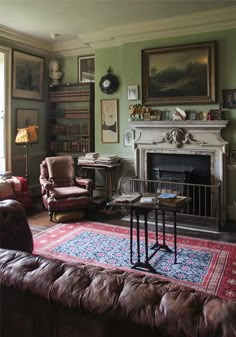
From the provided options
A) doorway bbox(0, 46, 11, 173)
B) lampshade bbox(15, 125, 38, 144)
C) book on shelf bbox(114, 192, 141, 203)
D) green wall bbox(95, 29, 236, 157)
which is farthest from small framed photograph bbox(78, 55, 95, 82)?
book on shelf bbox(114, 192, 141, 203)

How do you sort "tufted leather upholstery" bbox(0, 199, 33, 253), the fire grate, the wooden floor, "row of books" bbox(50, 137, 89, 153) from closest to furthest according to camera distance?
"tufted leather upholstery" bbox(0, 199, 33, 253) < the wooden floor < the fire grate < "row of books" bbox(50, 137, 89, 153)

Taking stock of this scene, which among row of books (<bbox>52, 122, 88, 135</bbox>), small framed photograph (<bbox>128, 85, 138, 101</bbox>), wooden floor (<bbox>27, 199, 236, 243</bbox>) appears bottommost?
wooden floor (<bbox>27, 199, 236, 243</bbox>)

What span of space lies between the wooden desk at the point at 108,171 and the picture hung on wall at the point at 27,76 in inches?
71.1

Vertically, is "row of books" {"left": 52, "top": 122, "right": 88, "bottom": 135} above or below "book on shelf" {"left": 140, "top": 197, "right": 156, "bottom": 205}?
above

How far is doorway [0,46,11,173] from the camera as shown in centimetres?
553

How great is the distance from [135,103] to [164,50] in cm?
97

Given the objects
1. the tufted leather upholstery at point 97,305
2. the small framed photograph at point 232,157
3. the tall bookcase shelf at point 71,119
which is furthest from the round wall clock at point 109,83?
the tufted leather upholstery at point 97,305

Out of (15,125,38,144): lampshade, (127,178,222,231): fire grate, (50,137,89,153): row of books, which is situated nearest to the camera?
(127,178,222,231): fire grate

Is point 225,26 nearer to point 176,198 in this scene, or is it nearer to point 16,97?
point 176,198

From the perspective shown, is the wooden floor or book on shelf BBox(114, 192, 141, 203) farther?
the wooden floor

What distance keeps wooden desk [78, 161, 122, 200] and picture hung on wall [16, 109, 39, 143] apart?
1.43 metres

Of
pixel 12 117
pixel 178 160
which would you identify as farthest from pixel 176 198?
pixel 12 117

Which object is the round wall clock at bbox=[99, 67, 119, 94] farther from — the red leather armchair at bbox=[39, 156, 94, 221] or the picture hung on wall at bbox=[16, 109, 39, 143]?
the picture hung on wall at bbox=[16, 109, 39, 143]

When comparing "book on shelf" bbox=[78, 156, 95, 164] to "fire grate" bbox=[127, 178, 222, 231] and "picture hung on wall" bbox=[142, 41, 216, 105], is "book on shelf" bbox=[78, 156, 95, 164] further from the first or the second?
"picture hung on wall" bbox=[142, 41, 216, 105]
